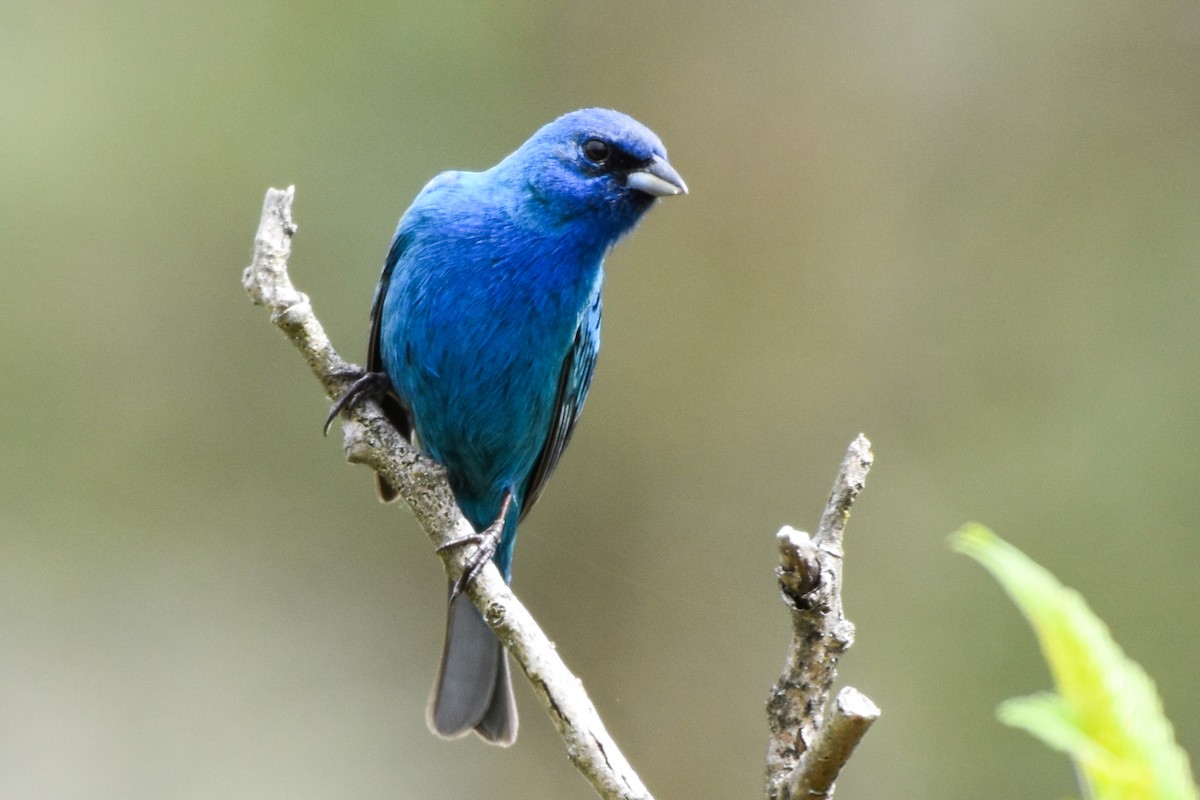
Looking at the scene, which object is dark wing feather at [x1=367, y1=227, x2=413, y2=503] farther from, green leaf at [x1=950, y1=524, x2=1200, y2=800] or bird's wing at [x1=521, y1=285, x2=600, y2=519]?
green leaf at [x1=950, y1=524, x2=1200, y2=800]

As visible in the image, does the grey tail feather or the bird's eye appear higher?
the bird's eye

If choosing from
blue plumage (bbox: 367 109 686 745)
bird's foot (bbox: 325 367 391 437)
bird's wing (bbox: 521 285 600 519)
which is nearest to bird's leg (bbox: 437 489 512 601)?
blue plumage (bbox: 367 109 686 745)

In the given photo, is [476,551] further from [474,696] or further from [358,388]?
[474,696]

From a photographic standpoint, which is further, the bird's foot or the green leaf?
the bird's foot

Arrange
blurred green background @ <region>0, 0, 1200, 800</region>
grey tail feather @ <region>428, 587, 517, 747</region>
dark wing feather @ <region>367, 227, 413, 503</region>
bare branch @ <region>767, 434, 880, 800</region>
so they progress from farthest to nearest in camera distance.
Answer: blurred green background @ <region>0, 0, 1200, 800</region>, grey tail feather @ <region>428, 587, 517, 747</region>, dark wing feather @ <region>367, 227, 413, 503</region>, bare branch @ <region>767, 434, 880, 800</region>

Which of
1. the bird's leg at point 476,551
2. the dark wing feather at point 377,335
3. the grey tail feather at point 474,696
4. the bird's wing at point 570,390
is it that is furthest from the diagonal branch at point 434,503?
the grey tail feather at point 474,696

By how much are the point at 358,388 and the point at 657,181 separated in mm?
927

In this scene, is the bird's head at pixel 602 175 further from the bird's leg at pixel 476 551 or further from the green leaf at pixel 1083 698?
the green leaf at pixel 1083 698

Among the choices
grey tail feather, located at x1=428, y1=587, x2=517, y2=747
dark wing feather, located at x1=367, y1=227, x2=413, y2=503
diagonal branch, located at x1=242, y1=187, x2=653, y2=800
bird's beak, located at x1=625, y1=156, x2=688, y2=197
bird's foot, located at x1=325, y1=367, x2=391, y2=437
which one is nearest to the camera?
diagonal branch, located at x1=242, y1=187, x2=653, y2=800

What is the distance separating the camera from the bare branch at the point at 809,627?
2053mm

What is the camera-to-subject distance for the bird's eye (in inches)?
142

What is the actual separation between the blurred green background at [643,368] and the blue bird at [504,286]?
2.38m

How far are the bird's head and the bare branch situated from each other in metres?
1.58

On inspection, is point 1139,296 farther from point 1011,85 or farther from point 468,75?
point 468,75
